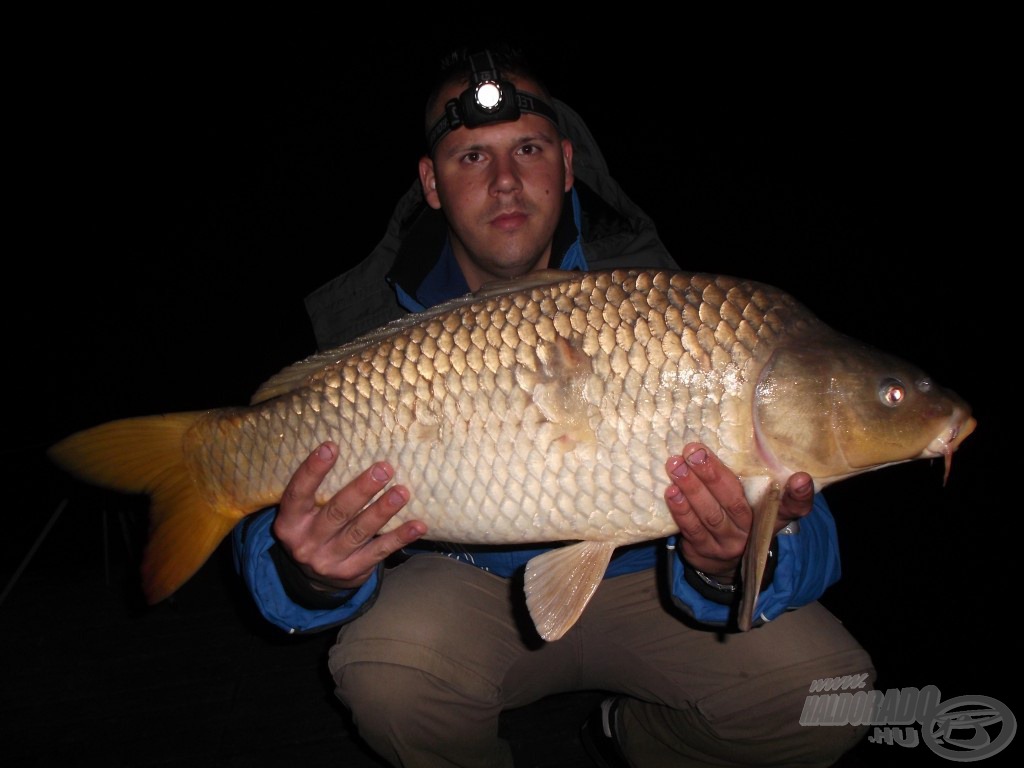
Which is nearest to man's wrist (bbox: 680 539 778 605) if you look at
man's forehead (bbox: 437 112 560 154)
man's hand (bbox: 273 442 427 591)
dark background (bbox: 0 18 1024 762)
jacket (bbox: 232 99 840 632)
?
jacket (bbox: 232 99 840 632)

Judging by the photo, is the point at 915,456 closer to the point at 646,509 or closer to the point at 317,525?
the point at 646,509

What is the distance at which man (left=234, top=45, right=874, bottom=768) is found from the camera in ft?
3.46

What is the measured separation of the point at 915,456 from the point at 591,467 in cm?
46

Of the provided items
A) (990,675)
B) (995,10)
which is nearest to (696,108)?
(995,10)

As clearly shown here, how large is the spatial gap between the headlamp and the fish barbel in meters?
0.68

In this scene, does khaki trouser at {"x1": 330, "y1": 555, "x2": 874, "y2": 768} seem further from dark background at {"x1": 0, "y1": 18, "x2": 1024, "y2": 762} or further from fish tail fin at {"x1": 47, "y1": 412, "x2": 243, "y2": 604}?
dark background at {"x1": 0, "y1": 18, "x2": 1024, "y2": 762}

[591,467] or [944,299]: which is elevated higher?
[591,467]

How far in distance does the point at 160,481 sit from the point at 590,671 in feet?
3.03

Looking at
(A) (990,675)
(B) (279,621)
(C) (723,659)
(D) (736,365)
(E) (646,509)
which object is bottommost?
(A) (990,675)

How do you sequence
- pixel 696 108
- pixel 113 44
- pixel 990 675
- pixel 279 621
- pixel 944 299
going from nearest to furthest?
pixel 279 621
pixel 990 675
pixel 944 299
pixel 696 108
pixel 113 44

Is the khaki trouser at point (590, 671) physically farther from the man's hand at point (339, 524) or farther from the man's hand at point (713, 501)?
the man's hand at point (713, 501)

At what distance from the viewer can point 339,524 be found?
3.43 ft

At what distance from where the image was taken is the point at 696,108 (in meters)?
16.0

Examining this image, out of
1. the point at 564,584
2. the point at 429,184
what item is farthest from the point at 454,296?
the point at 564,584
